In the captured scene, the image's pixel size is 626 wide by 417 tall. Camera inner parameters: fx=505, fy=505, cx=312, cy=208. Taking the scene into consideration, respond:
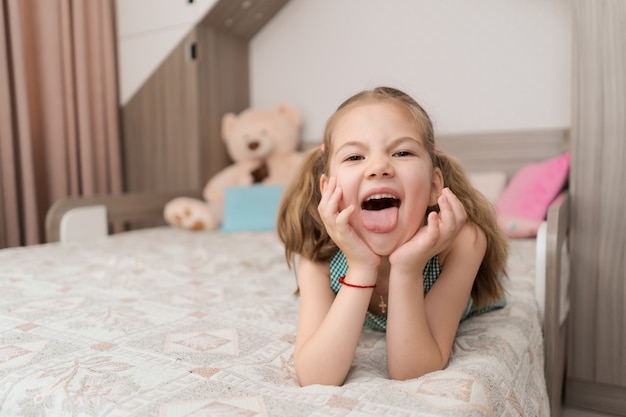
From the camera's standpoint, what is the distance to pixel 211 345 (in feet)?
2.40

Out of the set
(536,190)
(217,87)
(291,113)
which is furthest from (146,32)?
(536,190)

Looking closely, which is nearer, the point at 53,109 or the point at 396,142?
the point at 396,142

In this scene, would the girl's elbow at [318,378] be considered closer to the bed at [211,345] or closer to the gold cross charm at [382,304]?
the bed at [211,345]

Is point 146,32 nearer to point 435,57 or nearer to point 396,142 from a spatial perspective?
point 435,57

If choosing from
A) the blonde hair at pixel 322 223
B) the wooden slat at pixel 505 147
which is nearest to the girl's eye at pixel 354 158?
the blonde hair at pixel 322 223

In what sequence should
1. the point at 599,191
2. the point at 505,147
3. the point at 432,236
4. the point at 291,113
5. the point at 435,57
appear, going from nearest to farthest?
the point at 432,236, the point at 599,191, the point at 505,147, the point at 435,57, the point at 291,113

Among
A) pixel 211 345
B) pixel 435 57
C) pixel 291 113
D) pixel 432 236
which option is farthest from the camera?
pixel 291 113

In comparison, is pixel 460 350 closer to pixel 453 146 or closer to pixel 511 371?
pixel 511 371

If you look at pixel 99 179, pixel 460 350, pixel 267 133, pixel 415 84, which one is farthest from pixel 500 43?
pixel 99 179

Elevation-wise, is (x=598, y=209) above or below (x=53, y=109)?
below

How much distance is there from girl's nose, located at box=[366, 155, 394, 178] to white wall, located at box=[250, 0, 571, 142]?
1117mm

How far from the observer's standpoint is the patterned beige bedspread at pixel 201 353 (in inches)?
21.2

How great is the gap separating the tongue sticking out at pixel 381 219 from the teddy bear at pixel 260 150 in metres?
1.59

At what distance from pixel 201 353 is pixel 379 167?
0.35 meters
